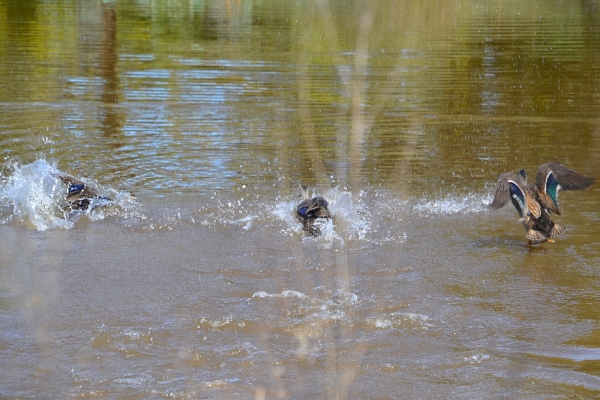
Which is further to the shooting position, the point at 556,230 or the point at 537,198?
the point at 537,198

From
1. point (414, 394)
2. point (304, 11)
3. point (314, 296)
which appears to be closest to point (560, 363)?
point (414, 394)

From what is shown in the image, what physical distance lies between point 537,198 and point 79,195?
13.7ft

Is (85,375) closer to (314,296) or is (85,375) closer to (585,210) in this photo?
(314,296)

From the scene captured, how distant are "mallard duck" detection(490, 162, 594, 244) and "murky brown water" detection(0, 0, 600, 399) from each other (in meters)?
0.20

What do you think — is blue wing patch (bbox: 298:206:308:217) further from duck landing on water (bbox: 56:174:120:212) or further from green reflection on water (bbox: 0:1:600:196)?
duck landing on water (bbox: 56:174:120:212)

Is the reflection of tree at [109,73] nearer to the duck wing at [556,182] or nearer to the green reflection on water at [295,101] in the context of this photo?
the green reflection on water at [295,101]

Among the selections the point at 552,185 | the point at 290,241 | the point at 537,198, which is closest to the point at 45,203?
the point at 290,241

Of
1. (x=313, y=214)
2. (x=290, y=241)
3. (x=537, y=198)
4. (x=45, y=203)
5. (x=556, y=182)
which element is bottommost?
(x=290, y=241)

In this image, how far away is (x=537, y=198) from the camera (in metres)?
7.51

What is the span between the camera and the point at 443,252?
7.30 meters

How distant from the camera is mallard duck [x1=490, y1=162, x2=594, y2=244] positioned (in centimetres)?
731

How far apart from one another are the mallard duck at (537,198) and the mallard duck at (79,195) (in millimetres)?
3695

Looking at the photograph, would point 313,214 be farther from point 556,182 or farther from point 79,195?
point 79,195

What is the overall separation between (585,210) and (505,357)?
346cm
